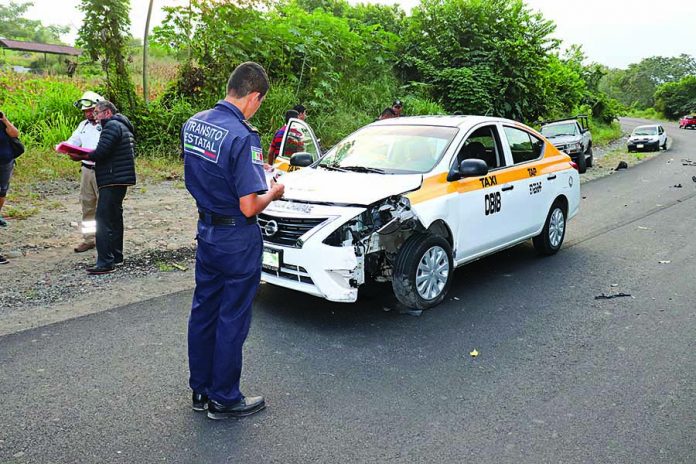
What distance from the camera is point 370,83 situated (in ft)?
60.5

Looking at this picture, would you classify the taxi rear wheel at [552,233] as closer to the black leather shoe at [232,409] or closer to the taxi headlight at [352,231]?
the taxi headlight at [352,231]

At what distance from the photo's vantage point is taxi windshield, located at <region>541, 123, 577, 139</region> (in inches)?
735

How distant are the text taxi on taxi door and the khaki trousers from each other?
8.41 ft

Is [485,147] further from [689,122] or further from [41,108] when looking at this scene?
[689,122]

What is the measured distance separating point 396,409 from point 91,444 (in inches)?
69.2

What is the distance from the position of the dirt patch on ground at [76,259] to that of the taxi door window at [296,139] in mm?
1761

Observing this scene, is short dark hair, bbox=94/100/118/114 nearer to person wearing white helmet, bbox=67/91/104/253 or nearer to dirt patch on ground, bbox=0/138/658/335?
person wearing white helmet, bbox=67/91/104/253

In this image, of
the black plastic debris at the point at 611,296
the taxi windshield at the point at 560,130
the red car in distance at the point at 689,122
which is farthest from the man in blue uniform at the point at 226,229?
the red car in distance at the point at 689,122

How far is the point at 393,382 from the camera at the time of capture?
13.4ft

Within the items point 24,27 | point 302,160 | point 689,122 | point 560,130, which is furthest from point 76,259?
point 24,27

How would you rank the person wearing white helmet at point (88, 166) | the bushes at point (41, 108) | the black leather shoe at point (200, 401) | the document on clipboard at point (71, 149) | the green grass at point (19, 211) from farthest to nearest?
the bushes at point (41, 108), the green grass at point (19, 211), the person wearing white helmet at point (88, 166), the document on clipboard at point (71, 149), the black leather shoe at point (200, 401)

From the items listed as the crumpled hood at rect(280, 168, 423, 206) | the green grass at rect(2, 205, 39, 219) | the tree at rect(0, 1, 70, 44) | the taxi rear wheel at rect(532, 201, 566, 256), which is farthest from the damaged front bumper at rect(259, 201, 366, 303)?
the tree at rect(0, 1, 70, 44)

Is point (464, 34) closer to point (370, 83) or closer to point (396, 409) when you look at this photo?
point (370, 83)

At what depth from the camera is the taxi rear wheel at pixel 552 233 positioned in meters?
7.26
